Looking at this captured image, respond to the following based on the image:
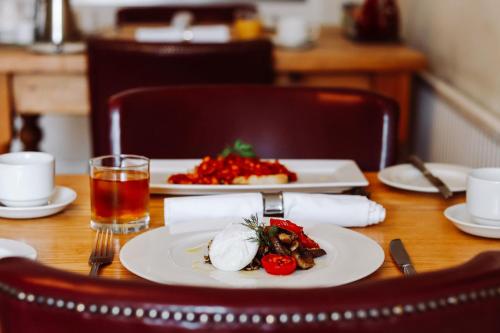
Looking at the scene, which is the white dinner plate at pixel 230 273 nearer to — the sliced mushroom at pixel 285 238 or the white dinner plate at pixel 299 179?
the sliced mushroom at pixel 285 238

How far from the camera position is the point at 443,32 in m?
2.82

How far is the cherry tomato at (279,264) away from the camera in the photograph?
854 mm

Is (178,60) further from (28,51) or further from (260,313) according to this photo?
(260,313)

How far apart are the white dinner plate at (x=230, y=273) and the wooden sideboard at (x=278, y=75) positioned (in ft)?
5.62

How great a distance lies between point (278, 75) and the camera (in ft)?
8.96

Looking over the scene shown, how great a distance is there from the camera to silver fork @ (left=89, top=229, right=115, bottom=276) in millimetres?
918

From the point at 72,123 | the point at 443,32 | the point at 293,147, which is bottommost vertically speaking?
the point at 72,123

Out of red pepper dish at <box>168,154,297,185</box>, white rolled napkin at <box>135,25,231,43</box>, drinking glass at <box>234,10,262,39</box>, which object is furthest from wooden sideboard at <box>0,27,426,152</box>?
red pepper dish at <box>168,154,297,185</box>

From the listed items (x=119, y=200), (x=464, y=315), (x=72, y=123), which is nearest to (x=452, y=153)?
(x=119, y=200)

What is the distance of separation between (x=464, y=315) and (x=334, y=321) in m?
0.09

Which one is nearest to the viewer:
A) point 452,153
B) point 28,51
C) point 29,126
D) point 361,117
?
point 361,117

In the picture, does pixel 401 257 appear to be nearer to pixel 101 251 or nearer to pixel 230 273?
pixel 230 273

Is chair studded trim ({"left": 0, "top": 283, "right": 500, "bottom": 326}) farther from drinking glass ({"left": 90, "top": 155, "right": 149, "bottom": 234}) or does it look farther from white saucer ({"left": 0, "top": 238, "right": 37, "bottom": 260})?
drinking glass ({"left": 90, "top": 155, "right": 149, "bottom": 234})

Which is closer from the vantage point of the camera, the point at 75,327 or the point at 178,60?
the point at 75,327
